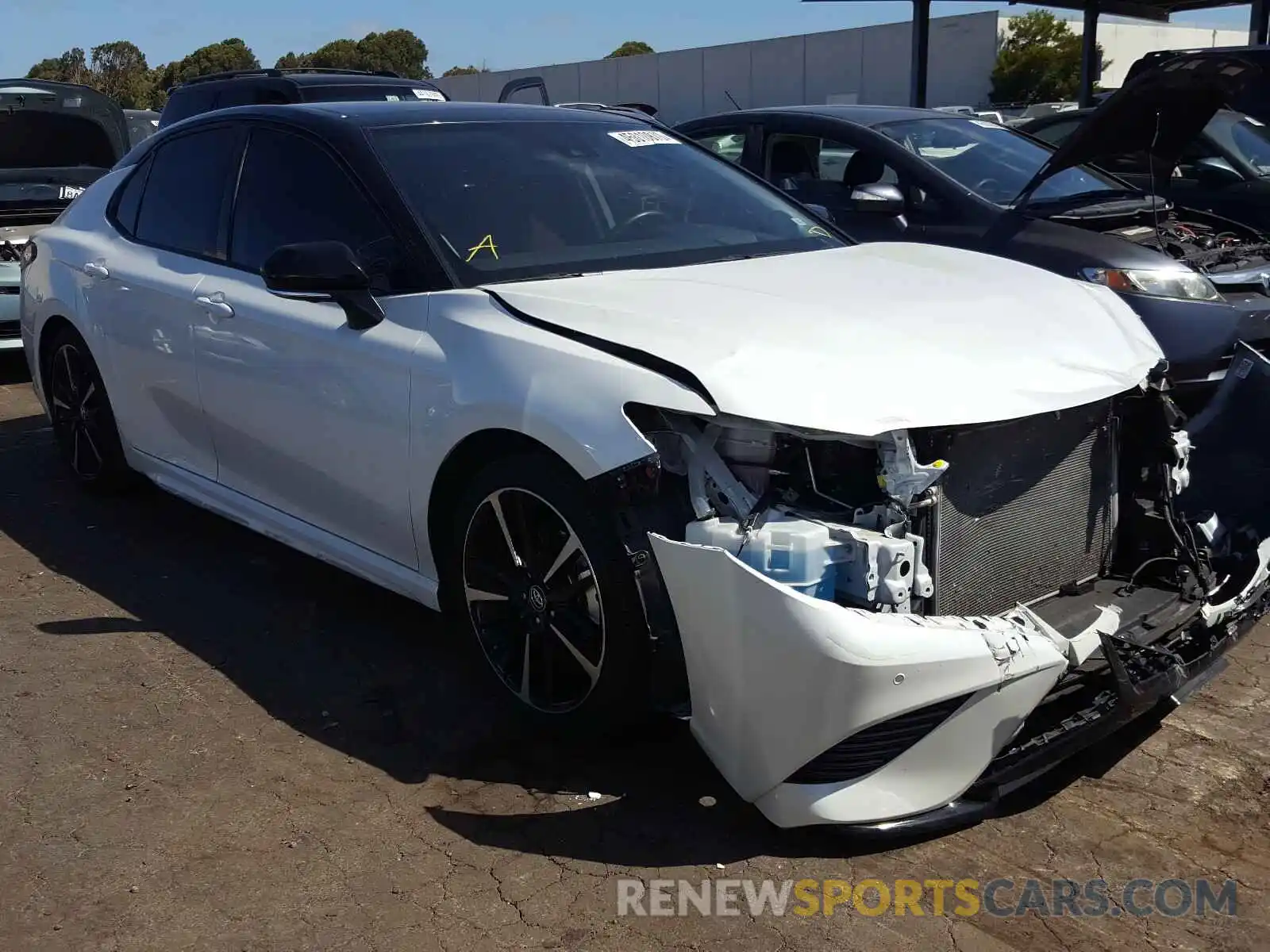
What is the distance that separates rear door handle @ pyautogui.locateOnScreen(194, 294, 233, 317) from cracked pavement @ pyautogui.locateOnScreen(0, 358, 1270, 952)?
1119 mm

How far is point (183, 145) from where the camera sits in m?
5.23

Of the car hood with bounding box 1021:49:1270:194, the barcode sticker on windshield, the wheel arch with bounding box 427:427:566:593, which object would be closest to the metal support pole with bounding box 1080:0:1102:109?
the car hood with bounding box 1021:49:1270:194

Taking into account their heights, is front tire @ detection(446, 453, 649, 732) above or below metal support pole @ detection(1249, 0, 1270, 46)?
below

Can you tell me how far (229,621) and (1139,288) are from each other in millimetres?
4676

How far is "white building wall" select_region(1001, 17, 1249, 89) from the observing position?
50.8 m

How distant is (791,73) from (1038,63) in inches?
403

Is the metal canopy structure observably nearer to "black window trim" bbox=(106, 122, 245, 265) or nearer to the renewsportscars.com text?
"black window trim" bbox=(106, 122, 245, 265)

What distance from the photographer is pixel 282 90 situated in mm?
10109

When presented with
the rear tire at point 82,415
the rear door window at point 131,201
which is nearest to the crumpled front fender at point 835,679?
the rear door window at point 131,201

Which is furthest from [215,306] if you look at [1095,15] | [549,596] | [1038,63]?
[1038,63]

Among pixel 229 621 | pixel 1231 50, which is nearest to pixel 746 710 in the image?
pixel 229 621

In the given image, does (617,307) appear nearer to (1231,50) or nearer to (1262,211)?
(1231,50)

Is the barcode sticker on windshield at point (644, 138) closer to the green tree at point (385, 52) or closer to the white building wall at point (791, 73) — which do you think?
the white building wall at point (791, 73)

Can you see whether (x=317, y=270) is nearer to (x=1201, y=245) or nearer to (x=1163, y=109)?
(x=1163, y=109)
